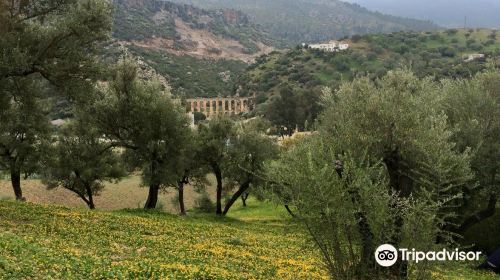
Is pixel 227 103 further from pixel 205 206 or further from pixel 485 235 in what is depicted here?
pixel 485 235

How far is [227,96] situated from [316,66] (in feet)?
116

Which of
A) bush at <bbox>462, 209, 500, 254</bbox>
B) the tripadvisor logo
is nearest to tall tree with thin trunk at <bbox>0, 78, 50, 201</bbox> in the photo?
the tripadvisor logo

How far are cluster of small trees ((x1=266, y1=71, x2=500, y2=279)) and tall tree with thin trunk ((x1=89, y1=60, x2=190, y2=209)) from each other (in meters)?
17.0

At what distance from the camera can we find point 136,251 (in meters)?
20.6

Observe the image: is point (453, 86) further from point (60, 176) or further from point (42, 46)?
point (60, 176)

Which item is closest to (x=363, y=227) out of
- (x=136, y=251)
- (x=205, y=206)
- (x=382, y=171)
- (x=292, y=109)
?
(x=382, y=171)

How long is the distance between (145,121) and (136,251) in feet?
60.9

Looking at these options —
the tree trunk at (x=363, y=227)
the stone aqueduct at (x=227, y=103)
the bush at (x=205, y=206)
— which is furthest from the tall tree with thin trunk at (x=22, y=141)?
the stone aqueduct at (x=227, y=103)

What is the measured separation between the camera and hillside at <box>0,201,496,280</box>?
15023 mm

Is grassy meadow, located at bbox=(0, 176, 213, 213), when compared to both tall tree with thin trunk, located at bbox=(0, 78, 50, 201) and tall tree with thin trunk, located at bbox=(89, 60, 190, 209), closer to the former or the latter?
tall tree with thin trunk, located at bbox=(0, 78, 50, 201)

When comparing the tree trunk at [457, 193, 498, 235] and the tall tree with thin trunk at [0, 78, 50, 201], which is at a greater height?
the tall tree with thin trunk at [0, 78, 50, 201]

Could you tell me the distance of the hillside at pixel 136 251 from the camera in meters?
15.0

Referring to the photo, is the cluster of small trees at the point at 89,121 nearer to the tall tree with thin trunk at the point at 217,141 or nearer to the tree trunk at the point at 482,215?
the tall tree with thin trunk at the point at 217,141

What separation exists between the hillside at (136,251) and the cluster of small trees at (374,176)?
1377mm
